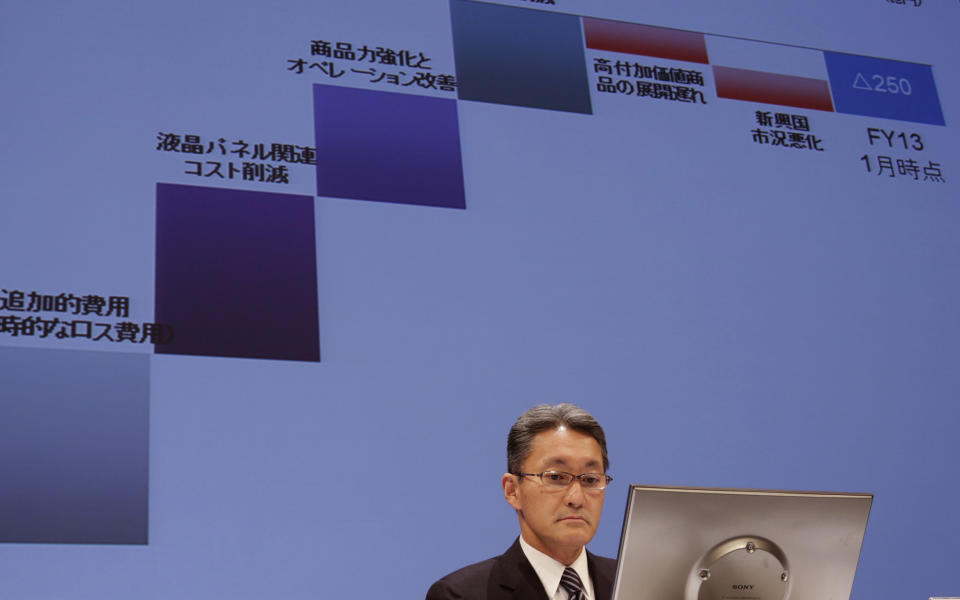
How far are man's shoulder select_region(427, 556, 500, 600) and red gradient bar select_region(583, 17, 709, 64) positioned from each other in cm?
162

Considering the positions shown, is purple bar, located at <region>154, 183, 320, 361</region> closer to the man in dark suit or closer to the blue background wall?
the blue background wall

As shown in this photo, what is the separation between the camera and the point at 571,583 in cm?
180

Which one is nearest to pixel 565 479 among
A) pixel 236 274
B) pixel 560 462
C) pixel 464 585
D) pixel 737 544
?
pixel 560 462

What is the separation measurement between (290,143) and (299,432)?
2.25 ft

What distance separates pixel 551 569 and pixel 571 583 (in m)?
0.04

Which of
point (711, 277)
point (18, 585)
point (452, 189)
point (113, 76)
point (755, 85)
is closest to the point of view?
point (18, 585)

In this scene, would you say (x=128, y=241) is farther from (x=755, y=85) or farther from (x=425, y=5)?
(x=755, y=85)

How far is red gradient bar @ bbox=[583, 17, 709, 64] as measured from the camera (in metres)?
2.98

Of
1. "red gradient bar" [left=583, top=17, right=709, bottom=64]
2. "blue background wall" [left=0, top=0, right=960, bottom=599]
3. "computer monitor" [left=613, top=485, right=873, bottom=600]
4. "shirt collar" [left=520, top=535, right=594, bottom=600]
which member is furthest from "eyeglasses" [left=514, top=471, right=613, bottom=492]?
"red gradient bar" [left=583, top=17, right=709, bottom=64]

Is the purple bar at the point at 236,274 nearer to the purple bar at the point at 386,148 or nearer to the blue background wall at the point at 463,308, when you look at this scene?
the blue background wall at the point at 463,308

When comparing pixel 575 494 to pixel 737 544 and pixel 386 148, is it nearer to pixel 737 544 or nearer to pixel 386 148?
pixel 737 544

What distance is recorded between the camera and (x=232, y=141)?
8.27 feet

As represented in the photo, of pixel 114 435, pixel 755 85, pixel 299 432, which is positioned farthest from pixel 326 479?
pixel 755 85

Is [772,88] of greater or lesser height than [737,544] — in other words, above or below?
above
